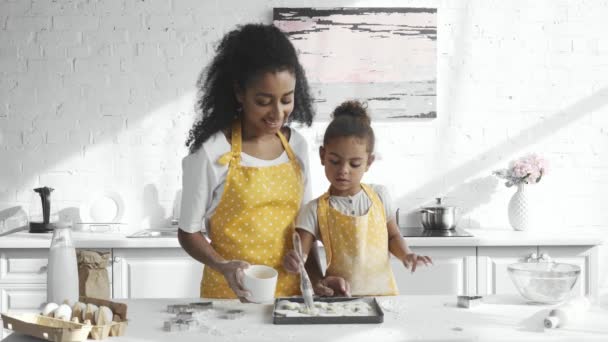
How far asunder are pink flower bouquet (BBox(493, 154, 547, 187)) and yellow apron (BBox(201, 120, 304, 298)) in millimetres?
2069

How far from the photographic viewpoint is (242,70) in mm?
1903

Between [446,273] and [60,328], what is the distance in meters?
2.31

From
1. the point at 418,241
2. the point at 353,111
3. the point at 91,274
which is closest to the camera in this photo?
the point at 353,111

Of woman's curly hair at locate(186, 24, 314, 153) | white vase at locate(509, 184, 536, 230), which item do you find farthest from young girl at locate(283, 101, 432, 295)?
white vase at locate(509, 184, 536, 230)

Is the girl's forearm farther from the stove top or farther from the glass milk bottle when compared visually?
the stove top

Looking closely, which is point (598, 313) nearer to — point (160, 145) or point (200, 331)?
point (200, 331)

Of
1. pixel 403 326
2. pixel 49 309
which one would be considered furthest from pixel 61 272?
pixel 403 326

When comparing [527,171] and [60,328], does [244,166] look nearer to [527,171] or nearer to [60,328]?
[60,328]

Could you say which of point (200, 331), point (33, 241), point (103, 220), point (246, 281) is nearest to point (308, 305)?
point (246, 281)

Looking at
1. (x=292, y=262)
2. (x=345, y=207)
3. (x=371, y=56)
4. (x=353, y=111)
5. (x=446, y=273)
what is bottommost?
(x=446, y=273)

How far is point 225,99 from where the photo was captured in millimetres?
2002

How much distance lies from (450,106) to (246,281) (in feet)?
8.37

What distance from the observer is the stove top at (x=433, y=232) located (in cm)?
346

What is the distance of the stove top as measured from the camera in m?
3.46
